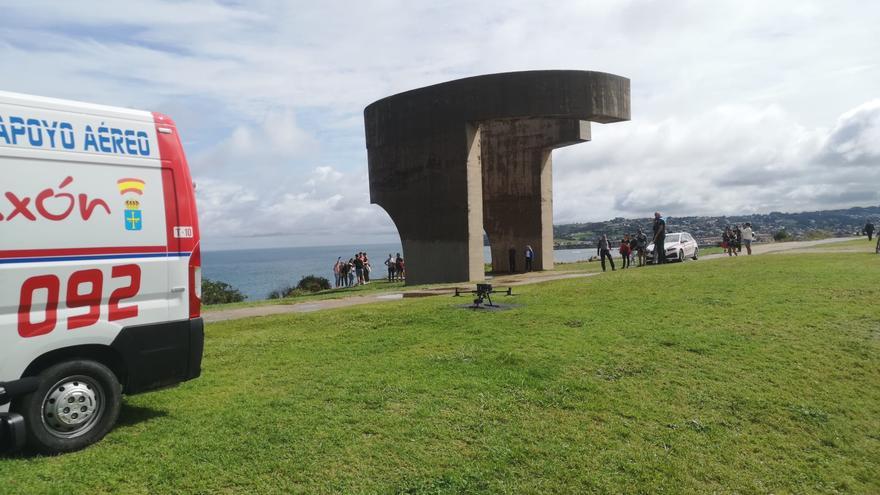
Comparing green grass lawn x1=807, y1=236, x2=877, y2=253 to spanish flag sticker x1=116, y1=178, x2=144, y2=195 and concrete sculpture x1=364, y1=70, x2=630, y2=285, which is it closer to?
concrete sculpture x1=364, y1=70, x2=630, y2=285

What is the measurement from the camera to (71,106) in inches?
218

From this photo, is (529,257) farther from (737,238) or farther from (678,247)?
(737,238)

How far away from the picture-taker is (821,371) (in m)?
9.03

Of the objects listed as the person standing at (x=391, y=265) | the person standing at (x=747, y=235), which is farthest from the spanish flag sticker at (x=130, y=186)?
the person standing at (x=391, y=265)

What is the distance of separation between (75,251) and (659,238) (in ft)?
69.4

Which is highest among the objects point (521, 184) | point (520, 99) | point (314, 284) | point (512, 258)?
point (520, 99)

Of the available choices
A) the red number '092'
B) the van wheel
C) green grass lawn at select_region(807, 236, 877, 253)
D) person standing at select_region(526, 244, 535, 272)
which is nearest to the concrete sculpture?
person standing at select_region(526, 244, 535, 272)

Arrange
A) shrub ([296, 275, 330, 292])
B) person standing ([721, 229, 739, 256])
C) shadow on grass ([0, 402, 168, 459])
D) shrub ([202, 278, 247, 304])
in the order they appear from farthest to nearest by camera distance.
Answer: shrub ([296, 275, 330, 292]), shrub ([202, 278, 247, 304]), person standing ([721, 229, 739, 256]), shadow on grass ([0, 402, 168, 459])

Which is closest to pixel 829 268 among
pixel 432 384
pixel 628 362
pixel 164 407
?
pixel 628 362

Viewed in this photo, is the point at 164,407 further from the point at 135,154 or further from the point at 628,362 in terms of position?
the point at 628,362

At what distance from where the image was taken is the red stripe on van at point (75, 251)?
16.6ft

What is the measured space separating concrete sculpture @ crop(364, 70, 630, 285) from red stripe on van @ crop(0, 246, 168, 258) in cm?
1861

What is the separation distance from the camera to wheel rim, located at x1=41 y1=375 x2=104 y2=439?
5.37 metres

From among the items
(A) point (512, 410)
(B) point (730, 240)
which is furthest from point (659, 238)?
(A) point (512, 410)
